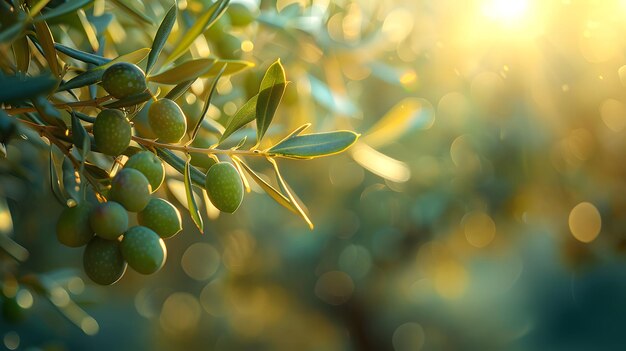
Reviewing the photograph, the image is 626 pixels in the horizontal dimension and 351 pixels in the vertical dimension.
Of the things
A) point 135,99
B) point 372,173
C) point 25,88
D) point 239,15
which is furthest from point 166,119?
point 372,173

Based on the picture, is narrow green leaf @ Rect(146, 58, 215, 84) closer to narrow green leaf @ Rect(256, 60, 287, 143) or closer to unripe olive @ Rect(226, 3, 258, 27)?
narrow green leaf @ Rect(256, 60, 287, 143)

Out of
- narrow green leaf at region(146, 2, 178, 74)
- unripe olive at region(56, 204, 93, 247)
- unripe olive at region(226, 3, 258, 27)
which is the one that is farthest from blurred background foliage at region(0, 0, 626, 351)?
unripe olive at region(56, 204, 93, 247)

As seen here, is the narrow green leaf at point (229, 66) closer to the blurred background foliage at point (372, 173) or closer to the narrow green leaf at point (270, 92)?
the narrow green leaf at point (270, 92)

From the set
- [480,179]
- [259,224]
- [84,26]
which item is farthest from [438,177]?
[84,26]

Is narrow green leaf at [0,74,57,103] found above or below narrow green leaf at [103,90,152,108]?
above

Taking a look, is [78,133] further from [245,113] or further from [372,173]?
[372,173]

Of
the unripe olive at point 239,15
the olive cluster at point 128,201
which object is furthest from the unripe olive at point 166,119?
the unripe olive at point 239,15
